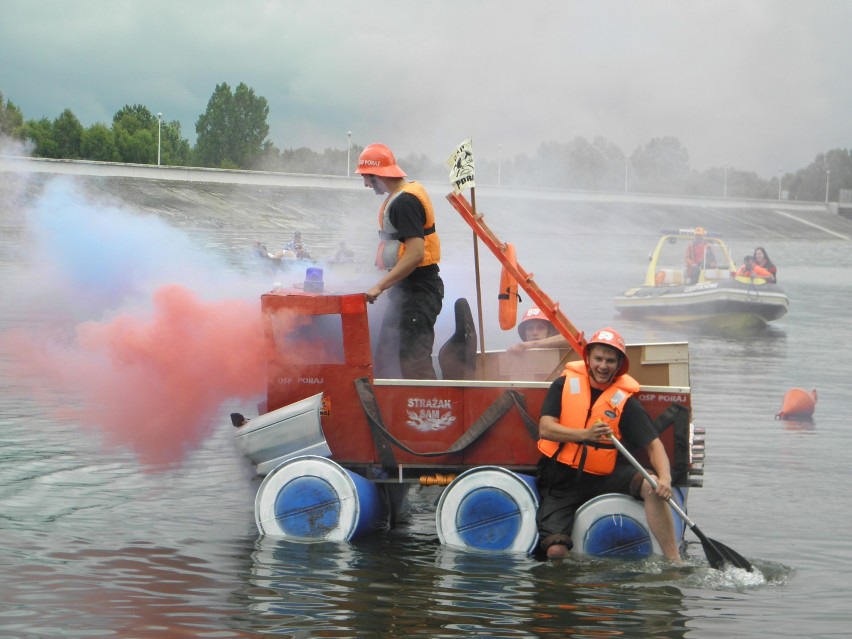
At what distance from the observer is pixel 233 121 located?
72.6 m

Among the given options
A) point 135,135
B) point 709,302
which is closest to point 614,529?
point 709,302

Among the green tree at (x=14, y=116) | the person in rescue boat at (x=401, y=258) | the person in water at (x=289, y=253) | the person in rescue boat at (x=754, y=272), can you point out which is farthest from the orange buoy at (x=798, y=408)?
the green tree at (x=14, y=116)

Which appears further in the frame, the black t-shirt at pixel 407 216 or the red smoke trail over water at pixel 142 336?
the red smoke trail over water at pixel 142 336

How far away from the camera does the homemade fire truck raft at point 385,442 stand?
6340mm

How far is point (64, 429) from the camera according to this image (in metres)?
9.91

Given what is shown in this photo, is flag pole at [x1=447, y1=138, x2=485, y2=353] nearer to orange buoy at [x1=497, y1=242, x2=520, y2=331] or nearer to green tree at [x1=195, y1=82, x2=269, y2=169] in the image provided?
orange buoy at [x1=497, y1=242, x2=520, y2=331]

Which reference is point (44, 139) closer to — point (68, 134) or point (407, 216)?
point (68, 134)

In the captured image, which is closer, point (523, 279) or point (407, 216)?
point (407, 216)

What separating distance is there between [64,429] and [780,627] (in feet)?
21.6

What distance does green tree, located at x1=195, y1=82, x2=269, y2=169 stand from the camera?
231ft

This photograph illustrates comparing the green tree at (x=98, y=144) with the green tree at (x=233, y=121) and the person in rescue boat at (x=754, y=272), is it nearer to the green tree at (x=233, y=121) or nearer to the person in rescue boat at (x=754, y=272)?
the green tree at (x=233, y=121)

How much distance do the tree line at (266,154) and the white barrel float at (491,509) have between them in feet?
84.2

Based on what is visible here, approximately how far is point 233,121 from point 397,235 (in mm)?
67843

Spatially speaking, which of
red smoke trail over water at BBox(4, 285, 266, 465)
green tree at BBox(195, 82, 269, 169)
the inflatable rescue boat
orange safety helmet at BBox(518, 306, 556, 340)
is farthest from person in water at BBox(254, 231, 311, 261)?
green tree at BBox(195, 82, 269, 169)
